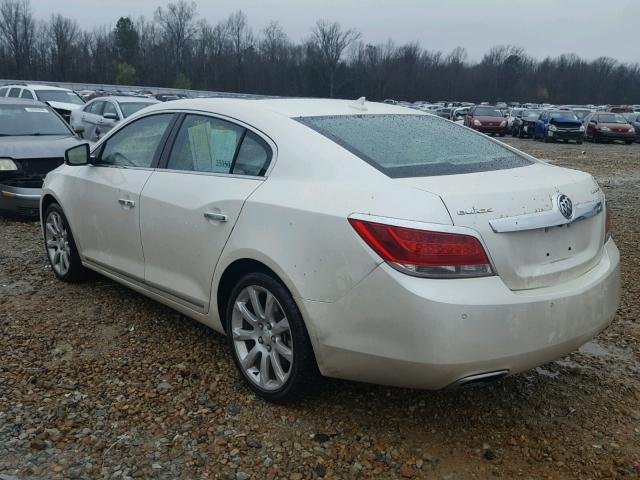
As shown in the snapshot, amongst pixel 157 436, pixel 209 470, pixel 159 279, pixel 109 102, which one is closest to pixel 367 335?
pixel 209 470

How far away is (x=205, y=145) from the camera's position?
12.4ft

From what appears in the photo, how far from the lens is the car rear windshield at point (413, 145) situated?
3.11 m

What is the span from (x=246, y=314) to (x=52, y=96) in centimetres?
1847

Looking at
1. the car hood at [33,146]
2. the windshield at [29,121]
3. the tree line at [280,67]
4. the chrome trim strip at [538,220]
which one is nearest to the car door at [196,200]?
the chrome trim strip at [538,220]

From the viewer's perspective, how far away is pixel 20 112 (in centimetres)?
923

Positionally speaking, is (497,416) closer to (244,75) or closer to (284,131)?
(284,131)

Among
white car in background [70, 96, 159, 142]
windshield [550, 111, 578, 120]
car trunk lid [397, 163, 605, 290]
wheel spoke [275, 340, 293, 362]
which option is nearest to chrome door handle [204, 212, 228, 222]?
wheel spoke [275, 340, 293, 362]

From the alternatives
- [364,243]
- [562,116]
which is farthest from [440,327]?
[562,116]

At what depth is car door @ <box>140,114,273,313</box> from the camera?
134 inches

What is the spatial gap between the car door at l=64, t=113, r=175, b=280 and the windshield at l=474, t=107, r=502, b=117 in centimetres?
2823

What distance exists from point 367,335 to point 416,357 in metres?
0.24

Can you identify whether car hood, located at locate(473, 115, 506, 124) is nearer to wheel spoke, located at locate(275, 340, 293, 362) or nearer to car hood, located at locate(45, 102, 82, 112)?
car hood, located at locate(45, 102, 82, 112)

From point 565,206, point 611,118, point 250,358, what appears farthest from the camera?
point 611,118

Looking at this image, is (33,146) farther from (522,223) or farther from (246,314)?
(522,223)
